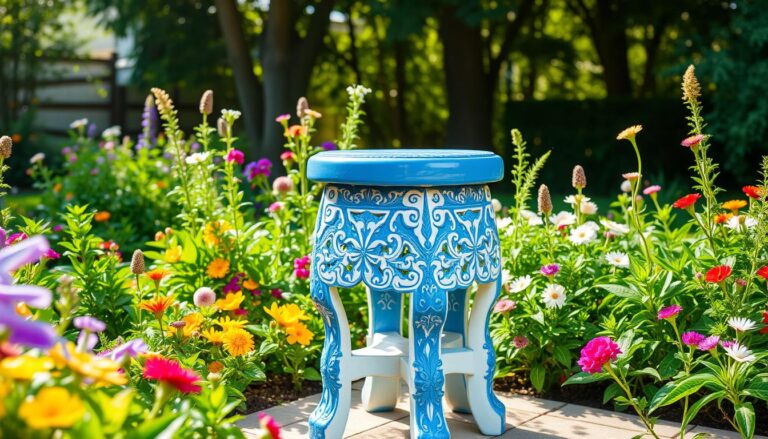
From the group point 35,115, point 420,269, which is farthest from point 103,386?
point 35,115

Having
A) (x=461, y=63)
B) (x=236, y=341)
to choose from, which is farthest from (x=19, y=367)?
(x=461, y=63)

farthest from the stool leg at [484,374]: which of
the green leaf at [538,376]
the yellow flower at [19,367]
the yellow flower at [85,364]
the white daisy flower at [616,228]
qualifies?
the yellow flower at [19,367]

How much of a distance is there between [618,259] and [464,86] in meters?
9.10

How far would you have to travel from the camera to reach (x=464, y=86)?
504 inches

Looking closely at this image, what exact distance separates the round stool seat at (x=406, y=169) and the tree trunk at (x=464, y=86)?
9486mm

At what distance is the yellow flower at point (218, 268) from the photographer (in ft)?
13.8

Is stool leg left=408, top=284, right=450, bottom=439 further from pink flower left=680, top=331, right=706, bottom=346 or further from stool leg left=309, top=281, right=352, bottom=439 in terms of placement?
pink flower left=680, top=331, right=706, bottom=346

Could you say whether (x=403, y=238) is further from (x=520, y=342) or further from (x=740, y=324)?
(x=740, y=324)

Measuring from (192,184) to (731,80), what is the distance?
814 cm

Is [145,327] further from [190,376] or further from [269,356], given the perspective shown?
[190,376]

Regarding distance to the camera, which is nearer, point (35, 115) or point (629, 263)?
point (629, 263)

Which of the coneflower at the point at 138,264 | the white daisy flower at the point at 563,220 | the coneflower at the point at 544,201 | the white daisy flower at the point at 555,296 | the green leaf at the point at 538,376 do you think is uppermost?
the coneflower at the point at 544,201

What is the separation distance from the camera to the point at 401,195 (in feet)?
10.5

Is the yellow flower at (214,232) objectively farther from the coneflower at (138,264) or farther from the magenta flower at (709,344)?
the magenta flower at (709,344)
